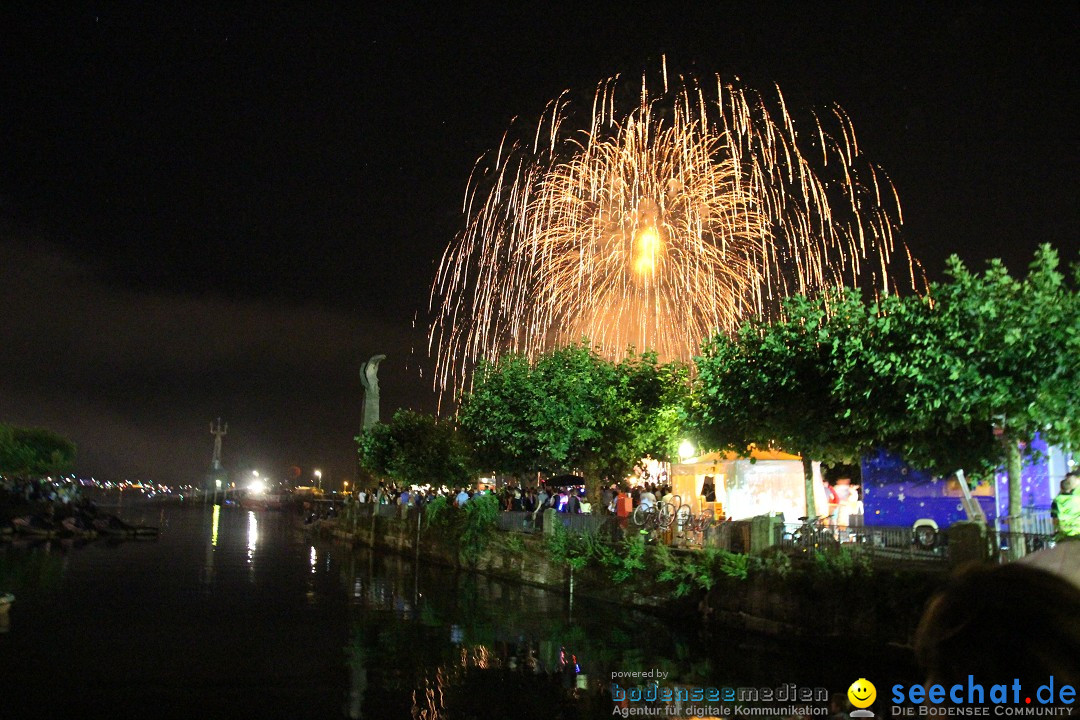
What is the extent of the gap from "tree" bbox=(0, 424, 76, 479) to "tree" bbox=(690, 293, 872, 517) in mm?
79929

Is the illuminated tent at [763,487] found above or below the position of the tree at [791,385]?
below

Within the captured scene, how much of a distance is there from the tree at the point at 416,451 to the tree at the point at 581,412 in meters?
11.0

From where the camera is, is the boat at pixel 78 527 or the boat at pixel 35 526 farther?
the boat at pixel 78 527

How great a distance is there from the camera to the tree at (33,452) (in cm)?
7937

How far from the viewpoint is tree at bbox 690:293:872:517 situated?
17469mm

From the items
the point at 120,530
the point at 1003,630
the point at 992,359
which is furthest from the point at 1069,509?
the point at 120,530

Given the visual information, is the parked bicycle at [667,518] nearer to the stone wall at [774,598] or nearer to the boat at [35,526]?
the stone wall at [774,598]

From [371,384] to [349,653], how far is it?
44225 millimetres

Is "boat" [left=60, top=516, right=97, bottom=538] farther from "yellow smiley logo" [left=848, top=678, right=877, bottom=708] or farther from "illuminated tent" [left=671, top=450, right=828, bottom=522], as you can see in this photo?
"yellow smiley logo" [left=848, top=678, right=877, bottom=708]

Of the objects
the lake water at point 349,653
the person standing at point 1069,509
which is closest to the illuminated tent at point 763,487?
the lake water at point 349,653

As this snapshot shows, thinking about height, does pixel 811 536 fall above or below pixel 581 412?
below

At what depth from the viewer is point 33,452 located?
82.1 m

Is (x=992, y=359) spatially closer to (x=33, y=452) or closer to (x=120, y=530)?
(x=120, y=530)

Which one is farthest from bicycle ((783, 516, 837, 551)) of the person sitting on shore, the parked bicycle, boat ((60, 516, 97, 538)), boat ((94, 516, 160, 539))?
boat ((60, 516, 97, 538))
